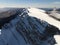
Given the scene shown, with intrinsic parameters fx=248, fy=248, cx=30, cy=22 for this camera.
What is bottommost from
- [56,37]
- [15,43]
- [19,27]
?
[15,43]

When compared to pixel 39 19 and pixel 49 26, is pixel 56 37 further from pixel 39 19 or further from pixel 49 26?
pixel 39 19

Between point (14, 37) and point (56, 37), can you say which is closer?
point (56, 37)

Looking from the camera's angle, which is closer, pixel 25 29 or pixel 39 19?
pixel 39 19

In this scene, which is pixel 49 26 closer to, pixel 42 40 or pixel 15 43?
pixel 42 40

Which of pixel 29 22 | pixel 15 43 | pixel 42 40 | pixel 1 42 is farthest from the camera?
pixel 1 42

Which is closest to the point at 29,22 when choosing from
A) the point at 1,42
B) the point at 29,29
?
the point at 29,29

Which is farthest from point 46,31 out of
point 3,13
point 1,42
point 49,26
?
point 3,13

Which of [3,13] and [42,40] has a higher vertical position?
[42,40]

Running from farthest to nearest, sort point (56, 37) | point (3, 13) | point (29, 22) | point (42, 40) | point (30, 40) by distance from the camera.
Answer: point (3, 13) → point (29, 22) → point (30, 40) → point (42, 40) → point (56, 37)

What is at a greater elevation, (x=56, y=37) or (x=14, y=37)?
(x=56, y=37)
